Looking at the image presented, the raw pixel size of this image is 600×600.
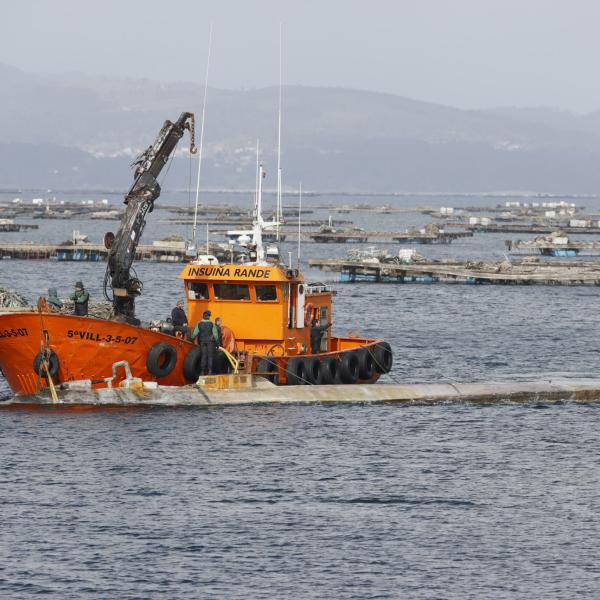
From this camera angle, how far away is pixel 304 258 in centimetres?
14988

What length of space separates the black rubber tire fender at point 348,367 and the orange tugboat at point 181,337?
33mm

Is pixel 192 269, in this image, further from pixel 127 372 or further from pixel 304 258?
pixel 304 258

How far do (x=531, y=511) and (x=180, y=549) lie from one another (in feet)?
28.5

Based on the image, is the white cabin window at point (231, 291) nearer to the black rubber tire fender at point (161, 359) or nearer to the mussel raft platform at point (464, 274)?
the black rubber tire fender at point (161, 359)

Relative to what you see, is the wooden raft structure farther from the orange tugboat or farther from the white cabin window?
the white cabin window

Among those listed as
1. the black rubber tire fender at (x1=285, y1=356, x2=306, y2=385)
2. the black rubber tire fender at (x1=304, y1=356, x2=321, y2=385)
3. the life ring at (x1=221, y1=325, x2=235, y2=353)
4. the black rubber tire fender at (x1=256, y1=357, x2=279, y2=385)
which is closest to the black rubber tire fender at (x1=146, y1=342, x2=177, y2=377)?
the life ring at (x1=221, y1=325, x2=235, y2=353)

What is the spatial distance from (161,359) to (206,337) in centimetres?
147

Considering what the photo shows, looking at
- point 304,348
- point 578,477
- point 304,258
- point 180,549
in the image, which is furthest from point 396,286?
point 180,549

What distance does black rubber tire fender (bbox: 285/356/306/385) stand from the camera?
155 feet

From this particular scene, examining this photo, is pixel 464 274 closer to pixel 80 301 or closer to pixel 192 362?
pixel 192 362

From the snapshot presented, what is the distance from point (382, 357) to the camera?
2055 inches

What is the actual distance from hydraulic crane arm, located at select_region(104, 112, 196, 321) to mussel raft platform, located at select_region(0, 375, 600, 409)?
8.88 feet

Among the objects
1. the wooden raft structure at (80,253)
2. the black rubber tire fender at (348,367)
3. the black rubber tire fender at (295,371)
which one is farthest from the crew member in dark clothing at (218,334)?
the wooden raft structure at (80,253)

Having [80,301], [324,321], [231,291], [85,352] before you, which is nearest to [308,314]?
[324,321]
